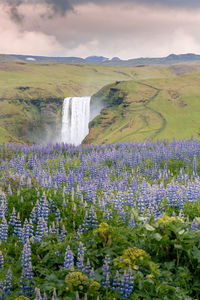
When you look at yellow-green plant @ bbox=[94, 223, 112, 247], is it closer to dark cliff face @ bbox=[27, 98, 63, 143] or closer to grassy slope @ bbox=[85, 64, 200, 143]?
grassy slope @ bbox=[85, 64, 200, 143]

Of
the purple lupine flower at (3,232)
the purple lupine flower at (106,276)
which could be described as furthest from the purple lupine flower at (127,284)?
the purple lupine flower at (3,232)

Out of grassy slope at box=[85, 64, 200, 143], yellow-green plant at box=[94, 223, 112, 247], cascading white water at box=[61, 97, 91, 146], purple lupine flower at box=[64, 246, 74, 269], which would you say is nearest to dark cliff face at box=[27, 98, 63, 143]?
cascading white water at box=[61, 97, 91, 146]

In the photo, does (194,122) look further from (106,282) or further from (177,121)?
(106,282)

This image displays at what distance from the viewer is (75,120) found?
241 ft

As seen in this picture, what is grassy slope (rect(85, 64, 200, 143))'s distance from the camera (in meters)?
32.0

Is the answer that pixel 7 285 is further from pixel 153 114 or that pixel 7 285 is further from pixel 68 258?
pixel 153 114

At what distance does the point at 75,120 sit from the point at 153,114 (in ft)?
128

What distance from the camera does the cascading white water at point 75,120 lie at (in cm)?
7019

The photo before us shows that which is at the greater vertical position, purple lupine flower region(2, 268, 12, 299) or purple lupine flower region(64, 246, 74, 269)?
purple lupine flower region(64, 246, 74, 269)

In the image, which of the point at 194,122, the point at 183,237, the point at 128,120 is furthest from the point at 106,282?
the point at 128,120

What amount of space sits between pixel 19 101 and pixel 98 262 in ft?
379

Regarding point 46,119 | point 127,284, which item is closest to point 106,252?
point 127,284

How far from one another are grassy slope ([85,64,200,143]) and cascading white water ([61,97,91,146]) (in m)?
22.5

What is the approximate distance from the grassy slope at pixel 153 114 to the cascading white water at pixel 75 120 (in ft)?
73.9
